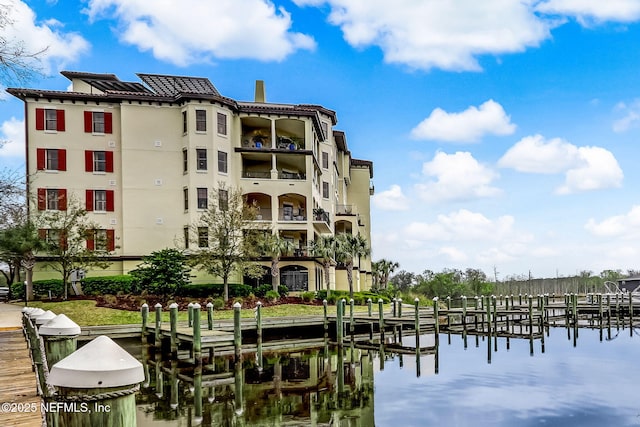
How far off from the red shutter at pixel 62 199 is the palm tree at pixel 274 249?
14.3 m

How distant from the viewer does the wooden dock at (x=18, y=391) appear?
6.34m

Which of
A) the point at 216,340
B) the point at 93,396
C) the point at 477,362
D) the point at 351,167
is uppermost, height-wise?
the point at 351,167

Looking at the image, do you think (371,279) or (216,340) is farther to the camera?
(371,279)

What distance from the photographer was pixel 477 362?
24625 mm

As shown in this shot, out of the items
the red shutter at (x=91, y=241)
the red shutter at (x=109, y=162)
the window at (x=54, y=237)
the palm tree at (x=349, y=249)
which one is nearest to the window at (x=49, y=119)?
the red shutter at (x=109, y=162)

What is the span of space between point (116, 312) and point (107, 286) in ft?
24.3

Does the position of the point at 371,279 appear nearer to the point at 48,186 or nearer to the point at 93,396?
the point at 48,186

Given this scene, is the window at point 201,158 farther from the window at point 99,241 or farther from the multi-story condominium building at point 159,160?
the window at point 99,241

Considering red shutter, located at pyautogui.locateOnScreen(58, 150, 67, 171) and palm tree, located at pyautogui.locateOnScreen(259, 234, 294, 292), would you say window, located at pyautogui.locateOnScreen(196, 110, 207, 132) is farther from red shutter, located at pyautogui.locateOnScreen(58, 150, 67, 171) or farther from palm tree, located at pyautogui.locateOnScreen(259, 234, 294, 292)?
red shutter, located at pyautogui.locateOnScreen(58, 150, 67, 171)

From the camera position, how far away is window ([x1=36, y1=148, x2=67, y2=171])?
4003cm

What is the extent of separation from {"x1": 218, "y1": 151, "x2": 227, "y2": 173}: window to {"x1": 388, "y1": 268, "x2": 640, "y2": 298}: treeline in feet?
83.3

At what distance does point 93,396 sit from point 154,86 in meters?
44.3

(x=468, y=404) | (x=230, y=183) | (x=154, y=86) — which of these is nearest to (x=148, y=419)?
(x=468, y=404)

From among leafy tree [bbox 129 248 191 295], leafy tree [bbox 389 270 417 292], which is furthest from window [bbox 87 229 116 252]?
leafy tree [bbox 389 270 417 292]
